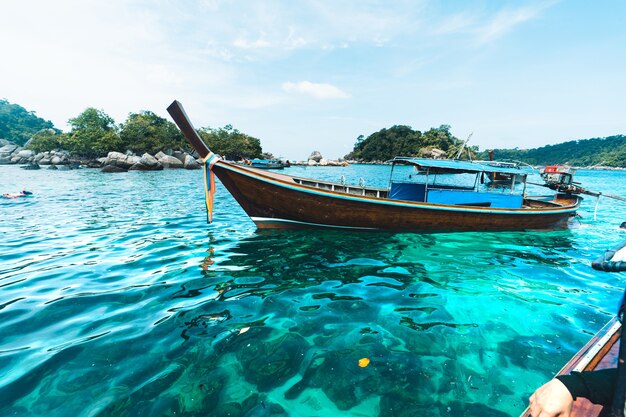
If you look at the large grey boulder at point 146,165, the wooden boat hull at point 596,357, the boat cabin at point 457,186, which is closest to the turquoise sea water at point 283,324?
the wooden boat hull at point 596,357

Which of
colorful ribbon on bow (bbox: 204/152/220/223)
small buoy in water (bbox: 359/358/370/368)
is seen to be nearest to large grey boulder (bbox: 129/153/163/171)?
colorful ribbon on bow (bbox: 204/152/220/223)

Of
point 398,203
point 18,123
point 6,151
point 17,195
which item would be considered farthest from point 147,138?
point 18,123

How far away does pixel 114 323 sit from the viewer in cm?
454

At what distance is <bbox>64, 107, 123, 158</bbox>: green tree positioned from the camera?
197 ft

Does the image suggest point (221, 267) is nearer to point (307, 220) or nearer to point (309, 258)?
point (309, 258)

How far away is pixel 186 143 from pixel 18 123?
320ft

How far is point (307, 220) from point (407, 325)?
5830 millimetres

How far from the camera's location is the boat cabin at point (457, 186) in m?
10.8

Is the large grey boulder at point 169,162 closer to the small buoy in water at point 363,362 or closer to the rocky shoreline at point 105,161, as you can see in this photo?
the rocky shoreline at point 105,161

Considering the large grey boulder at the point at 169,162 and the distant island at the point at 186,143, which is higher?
the distant island at the point at 186,143

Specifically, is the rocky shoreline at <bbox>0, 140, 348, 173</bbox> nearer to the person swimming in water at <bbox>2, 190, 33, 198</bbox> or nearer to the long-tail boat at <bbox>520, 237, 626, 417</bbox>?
the person swimming in water at <bbox>2, 190, 33, 198</bbox>

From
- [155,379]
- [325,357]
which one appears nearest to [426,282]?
[325,357]

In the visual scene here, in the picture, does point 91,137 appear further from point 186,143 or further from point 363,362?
point 363,362

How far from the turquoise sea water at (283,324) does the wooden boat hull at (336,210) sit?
3.52ft
